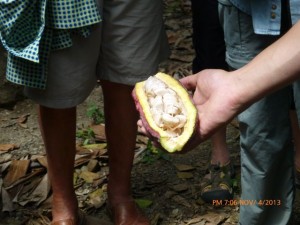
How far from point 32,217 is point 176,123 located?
0.99 m

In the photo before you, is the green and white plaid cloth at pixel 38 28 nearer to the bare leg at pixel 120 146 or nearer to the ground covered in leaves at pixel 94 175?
the bare leg at pixel 120 146

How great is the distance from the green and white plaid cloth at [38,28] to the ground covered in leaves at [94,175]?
0.75m

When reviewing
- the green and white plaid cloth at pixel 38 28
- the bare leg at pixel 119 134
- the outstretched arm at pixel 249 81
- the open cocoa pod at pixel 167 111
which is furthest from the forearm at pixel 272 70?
the bare leg at pixel 119 134

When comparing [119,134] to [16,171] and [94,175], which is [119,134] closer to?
[94,175]

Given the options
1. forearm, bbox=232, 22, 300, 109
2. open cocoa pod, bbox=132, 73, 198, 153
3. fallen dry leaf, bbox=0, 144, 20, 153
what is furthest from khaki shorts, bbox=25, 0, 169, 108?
fallen dry leaf, bbox=0, 144, 20, 153

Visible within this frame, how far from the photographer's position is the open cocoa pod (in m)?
1.35

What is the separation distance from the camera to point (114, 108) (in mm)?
1916

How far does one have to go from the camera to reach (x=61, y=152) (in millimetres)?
1858

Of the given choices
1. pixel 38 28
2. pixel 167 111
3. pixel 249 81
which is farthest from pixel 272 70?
pixel 38 28

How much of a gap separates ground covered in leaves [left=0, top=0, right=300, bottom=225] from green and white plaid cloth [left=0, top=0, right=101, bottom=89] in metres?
0.75

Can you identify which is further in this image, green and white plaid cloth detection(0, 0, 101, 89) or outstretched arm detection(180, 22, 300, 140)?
green and white plaid cloth detection(0, 0, 101, 89)

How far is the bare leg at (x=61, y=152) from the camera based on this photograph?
5.90 feet

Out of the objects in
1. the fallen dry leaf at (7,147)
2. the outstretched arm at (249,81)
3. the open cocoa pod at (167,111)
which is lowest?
the fallen dry leaf at (7,147)

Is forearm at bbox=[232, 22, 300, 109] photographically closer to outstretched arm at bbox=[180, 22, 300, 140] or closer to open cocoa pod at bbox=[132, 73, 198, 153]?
outstretched arm at bbox=[180, 22, 300, 140]
